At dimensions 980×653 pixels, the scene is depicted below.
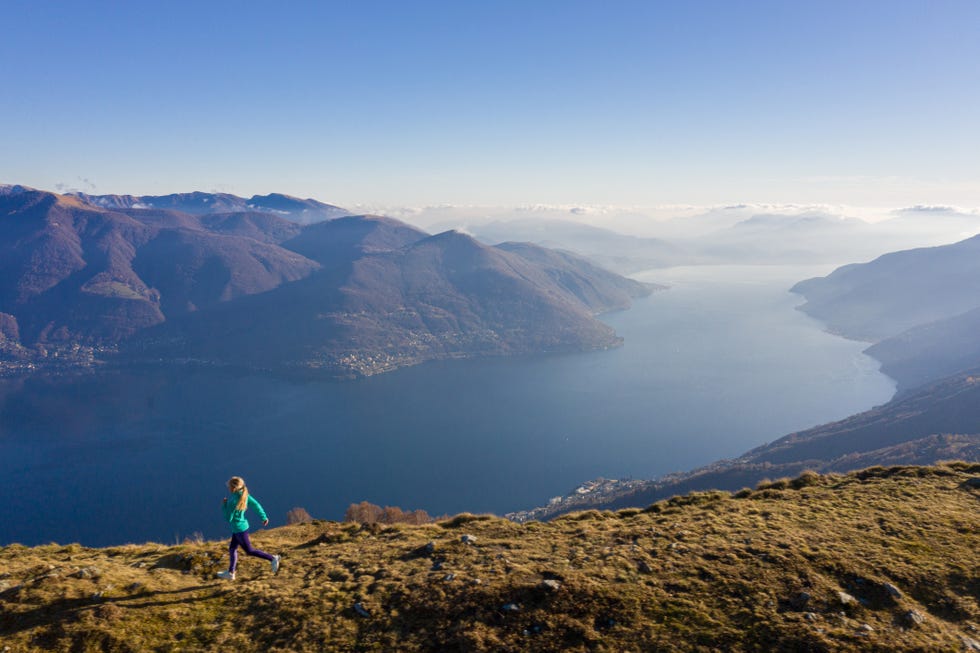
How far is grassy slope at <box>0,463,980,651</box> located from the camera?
11141 millimetres

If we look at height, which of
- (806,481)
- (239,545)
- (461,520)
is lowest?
(461,520)

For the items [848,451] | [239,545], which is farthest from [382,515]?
[848,451]

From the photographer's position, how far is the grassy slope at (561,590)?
11141 millimetres

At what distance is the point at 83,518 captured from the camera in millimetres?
137500

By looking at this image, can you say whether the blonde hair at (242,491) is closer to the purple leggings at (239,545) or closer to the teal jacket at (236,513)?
the teal jacket at (236,513)

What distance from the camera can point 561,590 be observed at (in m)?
12.6

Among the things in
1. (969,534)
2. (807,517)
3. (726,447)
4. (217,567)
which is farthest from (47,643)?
→ (726,447)

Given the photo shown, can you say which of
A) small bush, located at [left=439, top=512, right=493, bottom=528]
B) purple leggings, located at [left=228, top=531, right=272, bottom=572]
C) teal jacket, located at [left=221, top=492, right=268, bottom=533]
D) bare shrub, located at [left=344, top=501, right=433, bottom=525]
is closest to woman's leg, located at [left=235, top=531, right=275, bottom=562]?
purple leggings, located at [left=228, top=531, right=272, bottom=572]

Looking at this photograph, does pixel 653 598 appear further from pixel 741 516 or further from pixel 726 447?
pixel 726 447

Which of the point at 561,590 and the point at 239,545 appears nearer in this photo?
the point at 561,590

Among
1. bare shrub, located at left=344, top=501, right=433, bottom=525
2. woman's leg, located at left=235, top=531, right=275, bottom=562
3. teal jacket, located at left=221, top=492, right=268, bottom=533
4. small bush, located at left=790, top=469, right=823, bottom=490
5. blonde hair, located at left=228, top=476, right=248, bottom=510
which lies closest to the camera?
teal jacket, located at left=221, top=492, right=268, bottom=533

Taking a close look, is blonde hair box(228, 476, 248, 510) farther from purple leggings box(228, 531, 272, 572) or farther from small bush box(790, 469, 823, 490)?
small bush box(790, 469, 823, 490)

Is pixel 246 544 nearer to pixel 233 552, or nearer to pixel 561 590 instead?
pixel 233 552

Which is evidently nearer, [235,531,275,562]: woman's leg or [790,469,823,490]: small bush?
[235,531,275,562]: woman's leg
